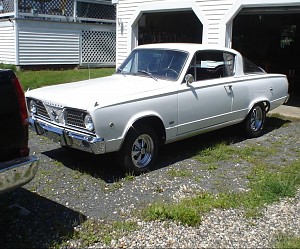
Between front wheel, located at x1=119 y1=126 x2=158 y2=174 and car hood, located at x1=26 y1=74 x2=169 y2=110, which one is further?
front wheel, located at x1=119 y1=126 x2=158 y2=174

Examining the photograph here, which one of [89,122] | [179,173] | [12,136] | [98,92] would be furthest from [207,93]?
[12,136]

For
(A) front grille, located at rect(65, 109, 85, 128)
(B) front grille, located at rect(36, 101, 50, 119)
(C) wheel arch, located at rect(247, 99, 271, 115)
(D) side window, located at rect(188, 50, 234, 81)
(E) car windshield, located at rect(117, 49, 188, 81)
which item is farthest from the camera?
(C) wheel arch, located at rect(247, 99, 271, 115)

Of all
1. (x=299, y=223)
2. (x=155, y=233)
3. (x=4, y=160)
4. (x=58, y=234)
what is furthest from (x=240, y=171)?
(x=4, y=160)

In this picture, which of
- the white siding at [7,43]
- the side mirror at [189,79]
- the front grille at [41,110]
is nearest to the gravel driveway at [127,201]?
the front grille at [41,110]

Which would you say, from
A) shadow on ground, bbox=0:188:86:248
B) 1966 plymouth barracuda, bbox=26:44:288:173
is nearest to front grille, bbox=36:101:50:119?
1966 plymouth barracuda, bbox=26:44:288:173

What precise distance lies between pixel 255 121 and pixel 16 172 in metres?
5.01

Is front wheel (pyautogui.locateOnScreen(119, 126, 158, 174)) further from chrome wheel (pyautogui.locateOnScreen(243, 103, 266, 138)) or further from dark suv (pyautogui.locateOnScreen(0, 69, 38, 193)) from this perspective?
chrome wheel (pyautogui.locateOnScreen(243, 103, 266, 138))

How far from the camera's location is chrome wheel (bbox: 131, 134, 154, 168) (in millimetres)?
5191

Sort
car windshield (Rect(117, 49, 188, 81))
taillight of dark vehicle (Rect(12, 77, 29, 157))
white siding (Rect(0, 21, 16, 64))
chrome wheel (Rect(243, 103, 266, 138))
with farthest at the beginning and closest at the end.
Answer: white siding (Rect(0, 21, 16, 64)) → chrome wheel (Rect(243, 103, 266, 138)) → car windshield (Rect(117, 49, 188, 81)) → taillight of dark vehicle (Rect(12, 77, 29, 157))

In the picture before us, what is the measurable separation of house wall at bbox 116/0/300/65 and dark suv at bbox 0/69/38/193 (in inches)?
286

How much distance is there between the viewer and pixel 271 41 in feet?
55.9

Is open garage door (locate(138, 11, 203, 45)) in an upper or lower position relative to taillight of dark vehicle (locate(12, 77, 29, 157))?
upper

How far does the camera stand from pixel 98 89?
17.1 feet

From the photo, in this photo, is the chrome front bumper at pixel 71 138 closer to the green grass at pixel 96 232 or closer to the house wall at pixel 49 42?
the green grass at pixel 96 232
